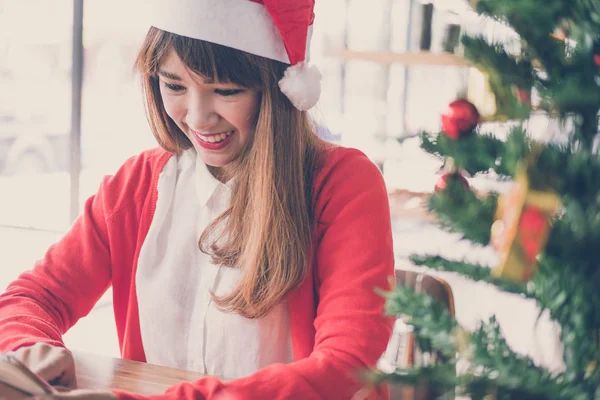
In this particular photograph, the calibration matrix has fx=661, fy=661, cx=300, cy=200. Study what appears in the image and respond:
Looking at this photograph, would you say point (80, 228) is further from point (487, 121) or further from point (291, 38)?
point (487, 121)

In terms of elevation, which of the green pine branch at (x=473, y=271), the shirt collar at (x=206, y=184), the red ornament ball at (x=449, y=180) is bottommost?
the shirt collar at (x=206, y=184)

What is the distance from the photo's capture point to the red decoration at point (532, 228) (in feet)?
1.08

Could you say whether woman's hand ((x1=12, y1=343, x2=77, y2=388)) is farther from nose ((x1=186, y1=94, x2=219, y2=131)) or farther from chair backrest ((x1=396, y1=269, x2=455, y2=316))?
chair backrest ((x1=396, y1=269, x2=455, y2=316))

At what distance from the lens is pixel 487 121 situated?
368 millimetres

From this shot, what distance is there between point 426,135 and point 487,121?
4cm

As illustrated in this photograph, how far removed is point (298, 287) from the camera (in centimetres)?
120

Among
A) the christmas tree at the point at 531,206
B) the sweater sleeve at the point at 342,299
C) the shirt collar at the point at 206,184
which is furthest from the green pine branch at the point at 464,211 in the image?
the shirt collar at the point at 206,184

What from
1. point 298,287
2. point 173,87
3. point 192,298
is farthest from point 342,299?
point 173,87

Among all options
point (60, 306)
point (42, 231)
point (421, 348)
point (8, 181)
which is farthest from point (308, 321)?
point (8, 181)

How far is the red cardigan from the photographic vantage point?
962 mm

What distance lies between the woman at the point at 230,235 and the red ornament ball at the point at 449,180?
62cm

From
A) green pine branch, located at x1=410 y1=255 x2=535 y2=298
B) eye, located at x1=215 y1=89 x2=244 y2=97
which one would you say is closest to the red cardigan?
eye, located at x1=215 y1=89 x2=244 y2=97

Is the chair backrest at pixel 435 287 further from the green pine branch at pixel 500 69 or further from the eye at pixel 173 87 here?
the green pine branch at pixel 500 69

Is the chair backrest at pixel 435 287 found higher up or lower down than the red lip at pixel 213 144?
lower down
